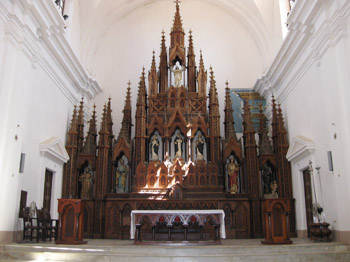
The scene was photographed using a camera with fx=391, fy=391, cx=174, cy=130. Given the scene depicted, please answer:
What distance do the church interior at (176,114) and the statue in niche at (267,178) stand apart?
0.04m

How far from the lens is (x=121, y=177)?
13.1 m

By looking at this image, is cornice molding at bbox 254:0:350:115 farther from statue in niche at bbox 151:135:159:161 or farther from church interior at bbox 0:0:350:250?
statue in niche at bbox 151:135:159:161

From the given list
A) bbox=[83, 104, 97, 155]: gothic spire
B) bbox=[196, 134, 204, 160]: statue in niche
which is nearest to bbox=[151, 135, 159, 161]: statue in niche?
bbox=[196, 134, 204, 160]: statue in niche

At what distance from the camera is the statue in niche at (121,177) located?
12984 millimetres

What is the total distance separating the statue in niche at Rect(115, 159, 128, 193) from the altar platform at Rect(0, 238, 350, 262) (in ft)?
16.5

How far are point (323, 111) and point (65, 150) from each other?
7.82 meters

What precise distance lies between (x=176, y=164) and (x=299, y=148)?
386 centimetres

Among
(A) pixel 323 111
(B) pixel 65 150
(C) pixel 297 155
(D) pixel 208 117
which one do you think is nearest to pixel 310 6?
(A) pixel 323 111

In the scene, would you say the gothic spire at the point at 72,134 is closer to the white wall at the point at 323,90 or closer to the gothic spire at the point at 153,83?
the gothic spire at the point at 153,83

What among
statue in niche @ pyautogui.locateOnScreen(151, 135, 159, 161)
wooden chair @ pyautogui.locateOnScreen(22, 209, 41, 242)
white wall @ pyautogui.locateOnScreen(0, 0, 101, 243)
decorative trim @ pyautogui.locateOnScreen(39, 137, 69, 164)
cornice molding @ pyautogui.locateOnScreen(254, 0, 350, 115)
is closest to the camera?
white wall @ pyautogui.locateOnScreen(0, 0, 101, 243)

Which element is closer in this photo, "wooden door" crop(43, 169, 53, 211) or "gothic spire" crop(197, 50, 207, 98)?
"wooden door" crop(43, 169, 53, 211)

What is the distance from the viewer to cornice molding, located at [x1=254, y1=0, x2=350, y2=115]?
9.06m

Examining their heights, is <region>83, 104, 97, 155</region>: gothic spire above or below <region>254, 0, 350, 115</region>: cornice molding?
below

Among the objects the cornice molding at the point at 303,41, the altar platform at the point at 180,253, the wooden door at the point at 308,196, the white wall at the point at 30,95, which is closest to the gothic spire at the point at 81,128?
the white wall at the point at 30,95
